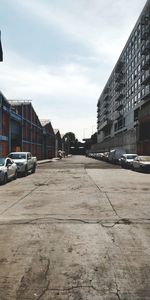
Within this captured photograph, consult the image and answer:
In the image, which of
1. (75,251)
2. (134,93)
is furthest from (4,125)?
(134,93)

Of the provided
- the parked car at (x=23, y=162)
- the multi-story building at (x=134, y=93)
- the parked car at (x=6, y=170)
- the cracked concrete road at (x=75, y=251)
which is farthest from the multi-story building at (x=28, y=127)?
the cracked concrete road at (x=75, y=251)

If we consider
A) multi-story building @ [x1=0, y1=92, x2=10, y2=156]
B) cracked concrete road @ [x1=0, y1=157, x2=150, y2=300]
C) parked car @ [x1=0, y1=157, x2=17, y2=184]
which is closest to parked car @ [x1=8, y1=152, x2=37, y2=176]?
parked car @ [x1=0, y1=157, x2=17, y2=184]

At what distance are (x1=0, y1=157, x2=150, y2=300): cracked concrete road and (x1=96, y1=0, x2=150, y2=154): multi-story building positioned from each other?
30483mm

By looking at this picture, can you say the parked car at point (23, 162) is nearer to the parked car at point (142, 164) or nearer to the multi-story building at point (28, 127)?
the parked car at point (142, 164)

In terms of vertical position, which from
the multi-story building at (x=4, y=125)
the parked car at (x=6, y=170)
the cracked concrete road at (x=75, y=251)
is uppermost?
the multi-story building at (x=4, y=125)

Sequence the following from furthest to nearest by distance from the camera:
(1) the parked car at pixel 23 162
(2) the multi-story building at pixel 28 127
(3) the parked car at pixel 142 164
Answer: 1. (2) the multi-story building at pixel 28 127
2. (3) the parked car at pixel 142 164
3. (1) the parked car at pixel 23 162

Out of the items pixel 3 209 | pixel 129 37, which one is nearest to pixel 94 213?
pixel 3 209

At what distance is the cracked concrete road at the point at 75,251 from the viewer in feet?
13.1

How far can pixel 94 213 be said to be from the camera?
8.80m

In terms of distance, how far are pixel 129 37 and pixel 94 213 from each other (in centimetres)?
8050

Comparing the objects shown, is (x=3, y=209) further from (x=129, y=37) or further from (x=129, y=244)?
(x=129, y=37)

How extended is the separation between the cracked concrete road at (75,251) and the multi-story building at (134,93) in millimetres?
30483

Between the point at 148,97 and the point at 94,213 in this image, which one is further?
the point at 148,97

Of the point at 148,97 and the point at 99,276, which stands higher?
the point at 148,97
